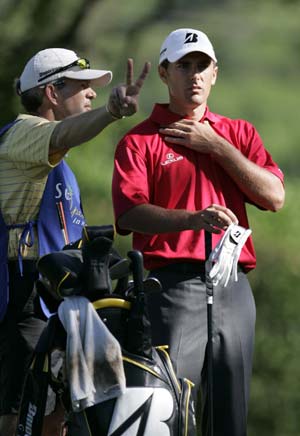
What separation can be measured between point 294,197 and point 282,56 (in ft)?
3.97

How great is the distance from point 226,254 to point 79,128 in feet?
2.02

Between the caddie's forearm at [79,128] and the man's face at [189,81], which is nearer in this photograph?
the caddie's forearm at [79,128]

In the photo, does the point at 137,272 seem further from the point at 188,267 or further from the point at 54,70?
the point at 54,70

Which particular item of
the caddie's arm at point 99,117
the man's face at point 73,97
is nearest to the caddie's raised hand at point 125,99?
the caddie's arm at point 99,117

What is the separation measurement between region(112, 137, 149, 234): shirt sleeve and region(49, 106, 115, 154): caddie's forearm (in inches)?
8.8

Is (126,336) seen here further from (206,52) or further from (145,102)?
(145,102)

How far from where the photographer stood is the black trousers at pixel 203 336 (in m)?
4.55

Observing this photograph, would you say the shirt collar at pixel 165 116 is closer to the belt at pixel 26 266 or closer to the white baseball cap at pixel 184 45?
the white baseball cap at pixel 184 45

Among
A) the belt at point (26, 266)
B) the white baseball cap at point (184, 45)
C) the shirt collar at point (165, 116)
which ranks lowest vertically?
the belt at point (26, 266)

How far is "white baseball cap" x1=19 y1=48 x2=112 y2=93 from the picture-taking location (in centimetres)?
493

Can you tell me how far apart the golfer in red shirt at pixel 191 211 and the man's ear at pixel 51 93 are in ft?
1.25

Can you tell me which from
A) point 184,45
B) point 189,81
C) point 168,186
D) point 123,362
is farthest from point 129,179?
point 123,362

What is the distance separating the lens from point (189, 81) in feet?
15.5

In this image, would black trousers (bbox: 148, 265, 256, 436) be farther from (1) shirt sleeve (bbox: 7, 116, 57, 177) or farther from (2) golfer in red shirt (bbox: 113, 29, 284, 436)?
(1) shirt sleeve (bbox: 7, 116, 57, 177)
